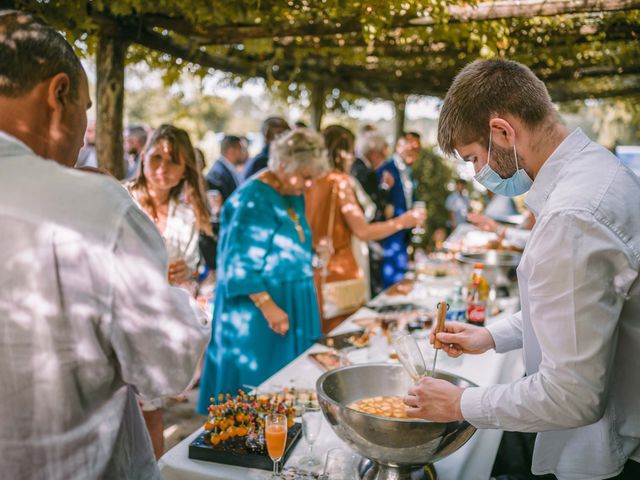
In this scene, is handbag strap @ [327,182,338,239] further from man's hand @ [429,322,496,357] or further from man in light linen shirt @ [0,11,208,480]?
man in light linen shirt @ [0,11,208,480]

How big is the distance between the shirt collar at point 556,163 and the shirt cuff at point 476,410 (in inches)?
18.5

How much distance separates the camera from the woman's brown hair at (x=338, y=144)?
14.4 ft

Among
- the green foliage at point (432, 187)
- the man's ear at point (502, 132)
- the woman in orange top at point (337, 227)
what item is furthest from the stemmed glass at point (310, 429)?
the green foliage at point (432, 187)

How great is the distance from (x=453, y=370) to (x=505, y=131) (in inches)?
58.3

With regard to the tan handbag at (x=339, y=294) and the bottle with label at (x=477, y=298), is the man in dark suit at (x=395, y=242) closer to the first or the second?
the tan handbag at (x=339, y=294)

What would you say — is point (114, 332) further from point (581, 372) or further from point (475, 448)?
point (475, 448)

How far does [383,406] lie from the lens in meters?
1.82

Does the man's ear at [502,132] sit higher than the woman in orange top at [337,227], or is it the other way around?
the man's ear at [502,132]

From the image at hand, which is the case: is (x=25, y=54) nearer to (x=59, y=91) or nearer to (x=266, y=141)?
(x=59, y=91)

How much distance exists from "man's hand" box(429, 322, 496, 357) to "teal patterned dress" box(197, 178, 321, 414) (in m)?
1.38

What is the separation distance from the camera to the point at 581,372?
1183 mm

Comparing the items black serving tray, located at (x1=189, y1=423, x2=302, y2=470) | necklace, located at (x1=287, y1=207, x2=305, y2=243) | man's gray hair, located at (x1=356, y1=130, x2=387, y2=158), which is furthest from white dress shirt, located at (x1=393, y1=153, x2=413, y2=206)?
black serving tray, located at (x1=189, y1=423, x2=302, y2=470)

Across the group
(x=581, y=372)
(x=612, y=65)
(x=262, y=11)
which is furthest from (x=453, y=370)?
(x=612, y=65)

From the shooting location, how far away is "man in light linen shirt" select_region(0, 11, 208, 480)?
3.21ft
